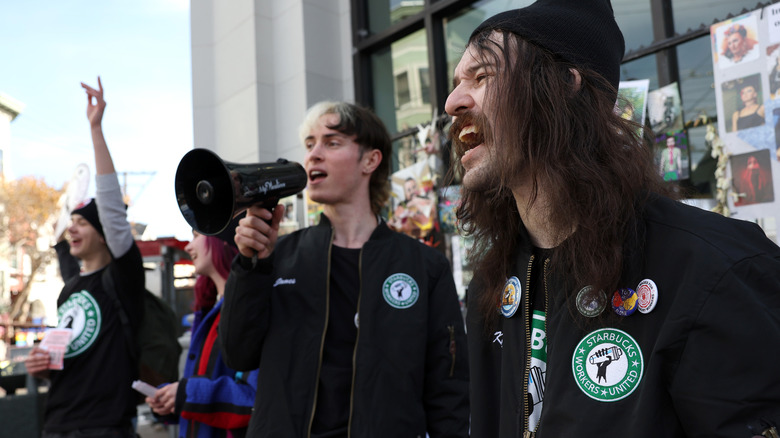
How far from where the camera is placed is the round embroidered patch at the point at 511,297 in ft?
4.75

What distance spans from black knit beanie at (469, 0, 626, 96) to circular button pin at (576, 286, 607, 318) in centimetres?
52

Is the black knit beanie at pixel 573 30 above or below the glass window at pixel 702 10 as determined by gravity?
below

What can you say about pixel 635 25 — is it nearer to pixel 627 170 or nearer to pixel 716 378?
pixel 627 170

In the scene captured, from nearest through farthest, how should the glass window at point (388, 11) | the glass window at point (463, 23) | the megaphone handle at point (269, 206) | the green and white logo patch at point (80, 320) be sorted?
the megaphone handle at point (269, 206) → the green and white logo patch at point (80, 320) → the glass window at point (463, 23) → the glass window at point (388, 11)

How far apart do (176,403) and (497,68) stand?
86.4 inches

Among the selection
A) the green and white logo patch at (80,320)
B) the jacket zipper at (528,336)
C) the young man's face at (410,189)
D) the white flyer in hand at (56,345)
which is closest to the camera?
the jacket zipper at (528,336)

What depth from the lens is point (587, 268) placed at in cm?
122

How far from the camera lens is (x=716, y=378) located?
101cm

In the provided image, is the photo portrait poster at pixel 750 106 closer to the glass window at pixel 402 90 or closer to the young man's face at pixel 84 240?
the glass window at pixel 402 90

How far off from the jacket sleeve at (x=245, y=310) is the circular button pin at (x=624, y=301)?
1478 millimetres

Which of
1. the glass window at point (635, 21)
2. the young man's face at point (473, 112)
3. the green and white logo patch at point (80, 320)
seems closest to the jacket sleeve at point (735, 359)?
the young man's face at point (473, 112)

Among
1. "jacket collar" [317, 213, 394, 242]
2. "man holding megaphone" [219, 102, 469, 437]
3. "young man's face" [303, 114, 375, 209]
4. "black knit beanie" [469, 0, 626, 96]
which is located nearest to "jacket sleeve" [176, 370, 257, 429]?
"man holding megaphone" [219, 102, 469, 437]

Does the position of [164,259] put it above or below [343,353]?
above

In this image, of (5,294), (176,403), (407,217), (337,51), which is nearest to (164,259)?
A: (337,51)
